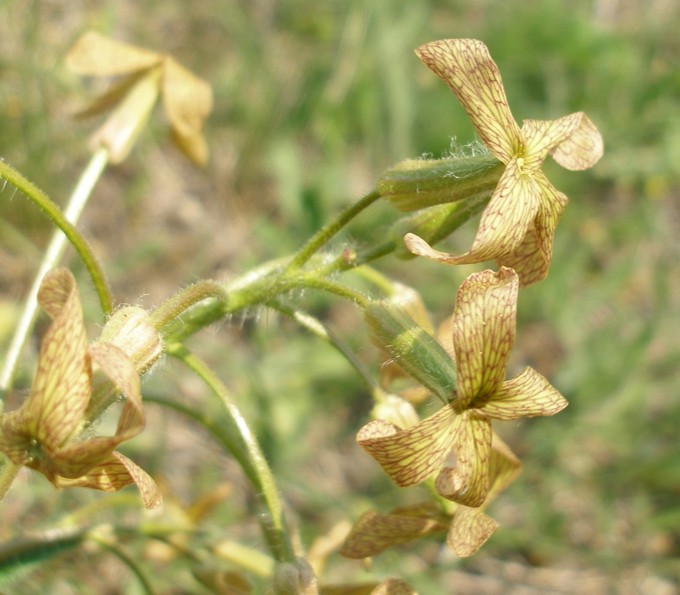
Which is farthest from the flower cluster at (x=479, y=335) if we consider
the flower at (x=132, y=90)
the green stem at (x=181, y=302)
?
the flower at (x=132, y=90)

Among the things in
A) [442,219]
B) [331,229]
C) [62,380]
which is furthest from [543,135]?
[62,380]

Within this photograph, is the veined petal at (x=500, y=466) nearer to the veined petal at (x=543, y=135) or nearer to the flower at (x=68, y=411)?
the veined petal at (x=543, y=135)

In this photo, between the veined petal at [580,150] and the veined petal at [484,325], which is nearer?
the veined petal at [484,325]

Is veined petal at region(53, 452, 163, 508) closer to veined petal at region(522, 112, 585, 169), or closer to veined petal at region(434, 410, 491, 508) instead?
veined petal at region(434, 410, 491, 508)

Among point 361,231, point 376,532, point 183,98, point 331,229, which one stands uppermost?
point 183,98

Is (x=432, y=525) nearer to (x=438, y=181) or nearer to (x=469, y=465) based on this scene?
(x=469, y=465)

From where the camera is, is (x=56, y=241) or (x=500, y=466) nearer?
Answer: (x=500, y=466)

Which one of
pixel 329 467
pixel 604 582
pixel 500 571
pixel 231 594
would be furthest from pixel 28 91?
pixel 604 582

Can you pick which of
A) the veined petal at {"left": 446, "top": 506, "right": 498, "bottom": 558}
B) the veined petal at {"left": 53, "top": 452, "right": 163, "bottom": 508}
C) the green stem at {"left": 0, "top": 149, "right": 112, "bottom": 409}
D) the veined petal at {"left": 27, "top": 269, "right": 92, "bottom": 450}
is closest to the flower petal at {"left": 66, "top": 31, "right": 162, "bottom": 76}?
the green stem at {"left": 0, "top": 149, "right": 112, "bottom": 409}
